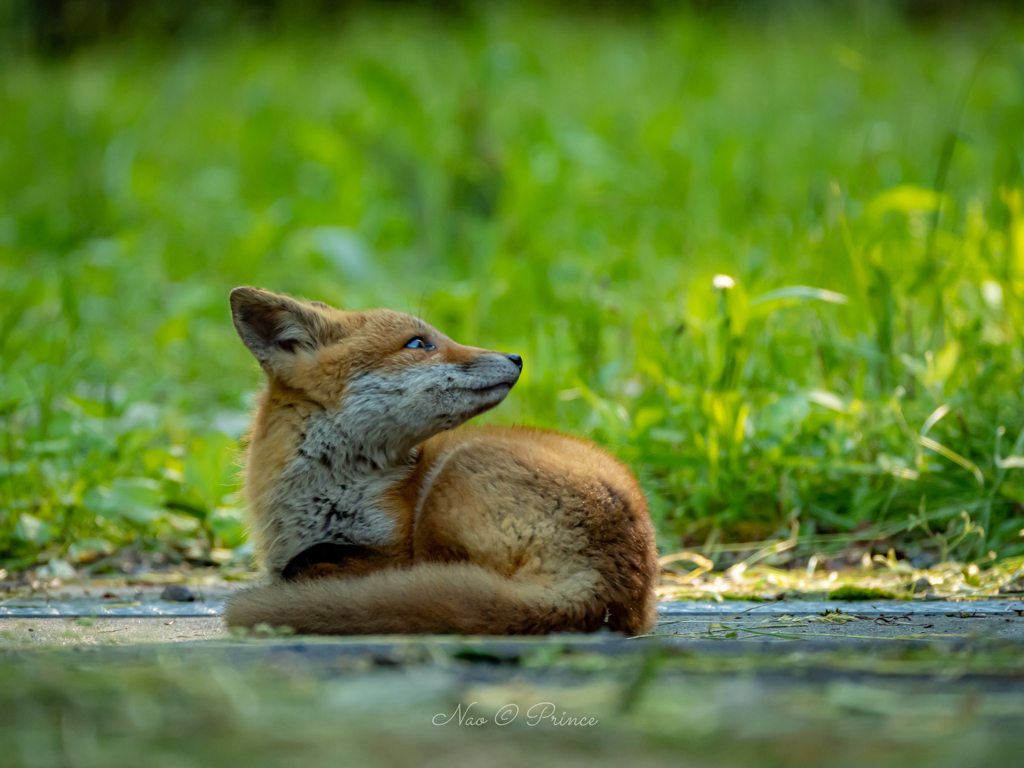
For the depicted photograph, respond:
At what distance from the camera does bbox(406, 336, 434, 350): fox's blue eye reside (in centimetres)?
252

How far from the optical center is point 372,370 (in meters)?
2.41

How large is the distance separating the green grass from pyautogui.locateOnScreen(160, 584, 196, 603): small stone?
515 millimetres

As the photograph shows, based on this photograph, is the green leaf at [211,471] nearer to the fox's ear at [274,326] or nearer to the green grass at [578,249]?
the green grass at [578,249]

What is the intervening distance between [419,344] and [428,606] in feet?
3.12

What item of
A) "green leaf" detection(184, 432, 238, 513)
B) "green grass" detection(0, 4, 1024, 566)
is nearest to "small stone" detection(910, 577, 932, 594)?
"green grass" detection(0, 4, 1024, 566)

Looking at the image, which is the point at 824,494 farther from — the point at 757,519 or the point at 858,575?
the point at 858,575

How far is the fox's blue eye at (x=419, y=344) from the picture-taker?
8.27 ft

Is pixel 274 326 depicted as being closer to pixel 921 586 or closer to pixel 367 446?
pixel 367 446

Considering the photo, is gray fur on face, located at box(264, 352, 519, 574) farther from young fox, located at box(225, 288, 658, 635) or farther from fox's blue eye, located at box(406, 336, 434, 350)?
fox's blue eye, located at box(406, 336, 434, 350)

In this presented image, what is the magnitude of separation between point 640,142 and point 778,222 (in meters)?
2.11

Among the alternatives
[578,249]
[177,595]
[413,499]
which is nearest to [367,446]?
[413,499]

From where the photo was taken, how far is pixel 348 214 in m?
6.75

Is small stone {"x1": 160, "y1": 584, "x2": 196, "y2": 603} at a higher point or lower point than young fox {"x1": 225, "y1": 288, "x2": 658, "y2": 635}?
lower

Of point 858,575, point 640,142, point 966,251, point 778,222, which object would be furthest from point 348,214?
point 858,575
